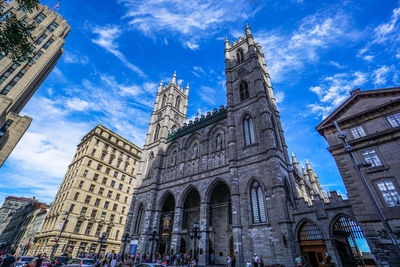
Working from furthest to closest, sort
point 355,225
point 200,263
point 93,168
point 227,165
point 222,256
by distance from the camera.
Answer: point 93,168 < point 227,165 < point 222,256 < point 200,263 < point 355,225

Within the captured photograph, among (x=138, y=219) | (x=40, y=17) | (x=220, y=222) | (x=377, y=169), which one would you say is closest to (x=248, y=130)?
(x=220, y=222)

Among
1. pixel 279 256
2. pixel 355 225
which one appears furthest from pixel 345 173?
pixel 279 256

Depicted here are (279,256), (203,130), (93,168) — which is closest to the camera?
(279,256)

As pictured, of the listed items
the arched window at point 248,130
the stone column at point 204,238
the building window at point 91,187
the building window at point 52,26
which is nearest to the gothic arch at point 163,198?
the stone column at point 204,238

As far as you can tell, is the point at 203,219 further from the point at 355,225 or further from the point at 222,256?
the point at 355,225

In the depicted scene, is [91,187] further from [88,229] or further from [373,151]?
[373,151]

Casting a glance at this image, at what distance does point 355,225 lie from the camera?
1512 cm

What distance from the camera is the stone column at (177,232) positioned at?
74.1 feet

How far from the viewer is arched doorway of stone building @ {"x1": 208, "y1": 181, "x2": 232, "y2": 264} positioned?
72.0 feet

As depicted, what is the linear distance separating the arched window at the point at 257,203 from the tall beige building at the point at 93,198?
95.9 feet

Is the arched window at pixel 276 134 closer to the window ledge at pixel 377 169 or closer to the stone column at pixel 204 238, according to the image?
the window ledge at pixel 377 169

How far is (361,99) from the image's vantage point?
17.9m

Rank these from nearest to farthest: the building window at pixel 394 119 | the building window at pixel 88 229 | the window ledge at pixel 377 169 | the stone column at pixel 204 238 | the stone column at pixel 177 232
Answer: the window ledge at pixel 377 169 → the building window at pixel 394 119 → the stone column at pixel 204 238 → the stone column at pixel 177 232 → the building window at pixel 88 229

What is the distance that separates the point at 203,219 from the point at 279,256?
8349mm
